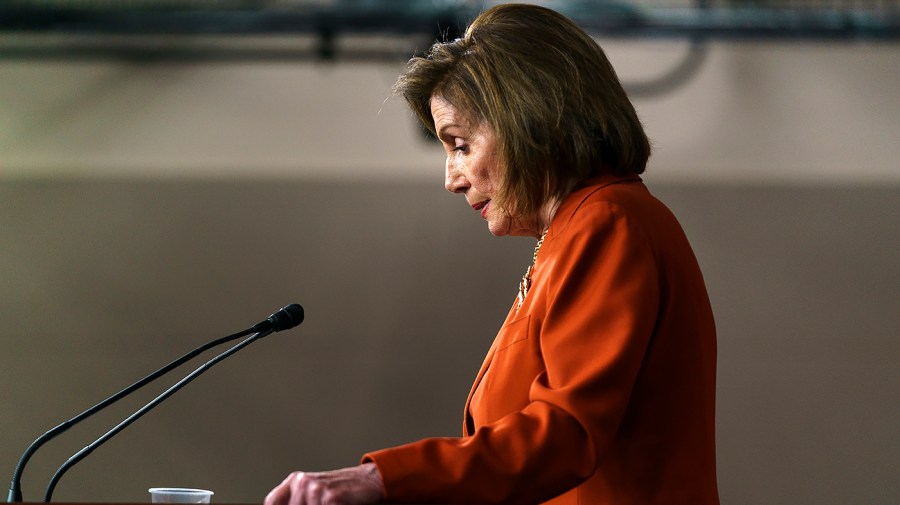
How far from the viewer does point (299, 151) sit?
4434 millimetres

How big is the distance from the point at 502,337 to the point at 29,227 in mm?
3719

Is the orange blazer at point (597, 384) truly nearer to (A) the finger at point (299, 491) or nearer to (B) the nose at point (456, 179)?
(A) the finger at point (299, 491)

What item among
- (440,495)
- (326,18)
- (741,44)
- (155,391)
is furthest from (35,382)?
(440,495)

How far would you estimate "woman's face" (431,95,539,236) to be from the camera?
4.48 feet

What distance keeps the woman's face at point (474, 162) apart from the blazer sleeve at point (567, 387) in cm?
22

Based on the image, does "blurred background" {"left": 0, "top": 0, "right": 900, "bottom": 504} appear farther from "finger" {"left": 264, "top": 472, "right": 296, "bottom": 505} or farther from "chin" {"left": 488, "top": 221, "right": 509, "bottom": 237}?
"finger" {"left": 264, "top": 472, "right": 296, "bottom": 505}

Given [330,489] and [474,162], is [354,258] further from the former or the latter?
[330,489]

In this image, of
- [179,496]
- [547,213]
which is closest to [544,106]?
[547,213]

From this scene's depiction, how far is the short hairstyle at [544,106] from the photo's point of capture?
1.26 meters

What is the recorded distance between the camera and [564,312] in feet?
3.68

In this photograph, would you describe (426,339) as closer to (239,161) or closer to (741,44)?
(239,161)

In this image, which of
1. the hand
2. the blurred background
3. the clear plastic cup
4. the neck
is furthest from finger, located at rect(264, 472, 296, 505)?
the blurred background

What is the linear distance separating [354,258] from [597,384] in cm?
343

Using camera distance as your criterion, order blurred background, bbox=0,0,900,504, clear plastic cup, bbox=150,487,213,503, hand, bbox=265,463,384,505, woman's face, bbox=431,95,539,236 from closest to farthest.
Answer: hand, bbox=265,463,384,505 → clear plastic cup, bbox=150,487,213,503 → woman's face, bbox=431,95,539,236 → blurred background, bbox=0,0,900,504
